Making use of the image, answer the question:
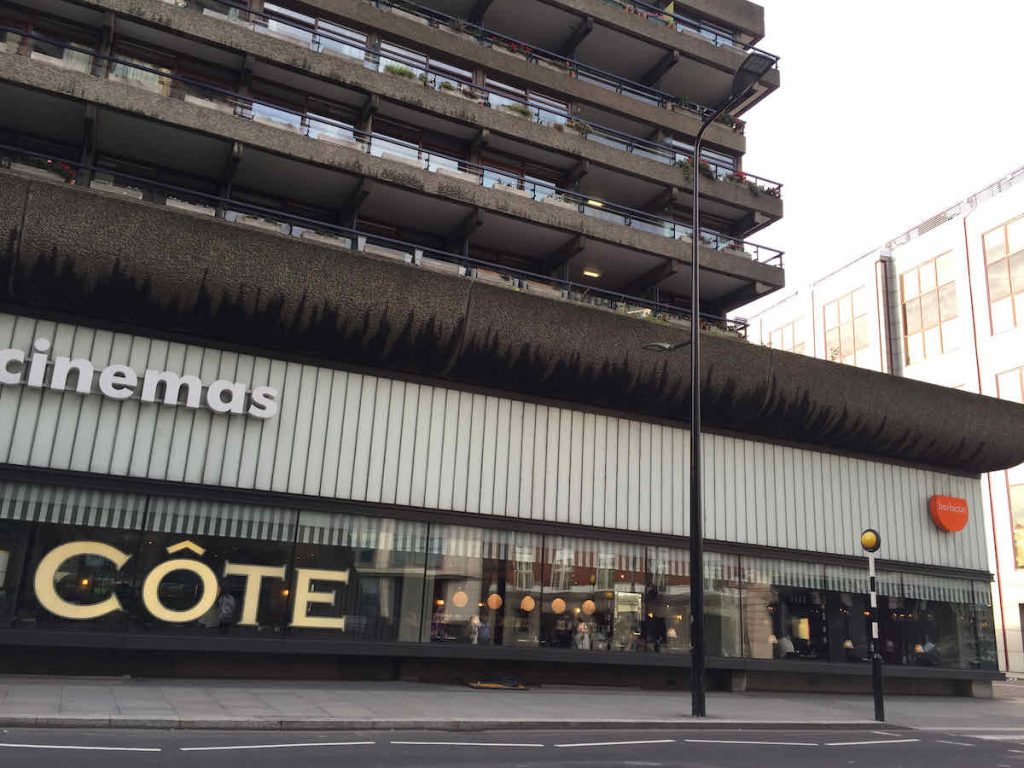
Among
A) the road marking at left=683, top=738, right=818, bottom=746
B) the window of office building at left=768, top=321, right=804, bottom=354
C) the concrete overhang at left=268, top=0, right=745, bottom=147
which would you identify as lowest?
the road marking at left=683, top=738, right=818, bottom=746

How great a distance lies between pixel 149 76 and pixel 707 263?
1794 cm

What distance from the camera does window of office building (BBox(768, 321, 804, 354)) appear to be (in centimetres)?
6494

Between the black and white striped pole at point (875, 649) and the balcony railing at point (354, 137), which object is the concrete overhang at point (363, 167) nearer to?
the balcony railing at point (354, 137)

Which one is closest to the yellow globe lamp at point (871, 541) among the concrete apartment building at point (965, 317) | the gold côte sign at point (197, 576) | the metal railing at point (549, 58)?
the gold côte sign at point (197, 576)

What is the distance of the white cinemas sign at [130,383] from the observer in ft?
53.2

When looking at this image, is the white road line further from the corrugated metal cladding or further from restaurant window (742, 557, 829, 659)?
the corrugated metal cladding

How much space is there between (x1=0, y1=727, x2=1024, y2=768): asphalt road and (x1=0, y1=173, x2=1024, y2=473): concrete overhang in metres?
9.13

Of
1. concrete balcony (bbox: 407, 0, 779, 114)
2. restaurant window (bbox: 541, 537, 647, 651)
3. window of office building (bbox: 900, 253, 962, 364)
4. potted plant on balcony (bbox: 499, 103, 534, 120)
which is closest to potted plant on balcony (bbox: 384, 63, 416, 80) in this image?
potted plant on balcony (bbox: 499, 103, 534, 120)

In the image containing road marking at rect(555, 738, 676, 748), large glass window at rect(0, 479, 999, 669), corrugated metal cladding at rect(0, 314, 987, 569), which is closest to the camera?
road marking at rect(555, 738, 676, 748)

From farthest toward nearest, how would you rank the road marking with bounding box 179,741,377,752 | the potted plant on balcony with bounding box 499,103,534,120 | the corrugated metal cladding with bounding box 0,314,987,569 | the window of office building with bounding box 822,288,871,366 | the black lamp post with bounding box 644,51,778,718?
the window of office building with bounding box 822,288,871,366 < the potted plant on balcony with bounding box 499,103,534,120 < the corrugated metal cladding with bounding box 0,314,987,569 < the black lamp post with bounding box 644,51,778,718 < the road marking with bounding box 179,741,377,752

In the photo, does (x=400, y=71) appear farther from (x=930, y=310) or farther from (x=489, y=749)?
(x=930, y=310)

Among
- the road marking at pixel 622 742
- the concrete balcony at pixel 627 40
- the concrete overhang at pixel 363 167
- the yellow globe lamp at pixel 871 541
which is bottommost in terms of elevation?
the road marking at pixel 622 742

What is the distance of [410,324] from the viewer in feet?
63.2

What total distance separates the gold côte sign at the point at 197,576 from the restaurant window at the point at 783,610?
11.2 metres
